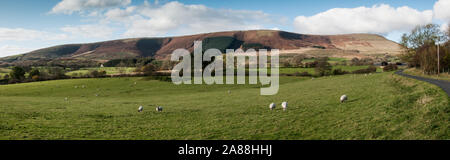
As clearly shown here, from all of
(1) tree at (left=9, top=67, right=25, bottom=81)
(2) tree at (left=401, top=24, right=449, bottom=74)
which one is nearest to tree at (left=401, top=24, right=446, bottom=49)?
(2) tree at (left=401, top=24, right=449, bottom=74)

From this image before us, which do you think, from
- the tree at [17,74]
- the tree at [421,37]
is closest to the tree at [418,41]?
the tree at [421,37]

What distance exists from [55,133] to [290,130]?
A: 14319 millimetres

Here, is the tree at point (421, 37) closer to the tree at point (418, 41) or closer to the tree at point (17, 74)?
the tree at point (418, 41)

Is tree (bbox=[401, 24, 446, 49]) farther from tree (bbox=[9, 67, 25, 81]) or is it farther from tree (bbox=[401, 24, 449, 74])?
tree (bbox=[9, 67, 25, 81])

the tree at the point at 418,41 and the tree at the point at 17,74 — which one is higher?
the tree at the point at 418,41

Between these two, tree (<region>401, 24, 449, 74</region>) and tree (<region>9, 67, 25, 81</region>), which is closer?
tree (<region>401, 24, 449, 74</region>)

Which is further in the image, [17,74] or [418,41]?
[17,74]

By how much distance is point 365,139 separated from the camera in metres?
10.7

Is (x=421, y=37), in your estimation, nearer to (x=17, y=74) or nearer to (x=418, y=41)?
(x=418, y=41)

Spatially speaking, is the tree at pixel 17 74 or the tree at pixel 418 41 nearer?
the tree at pixel 418 41

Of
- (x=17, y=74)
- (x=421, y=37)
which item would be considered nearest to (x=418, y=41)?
(x=421, y=37)

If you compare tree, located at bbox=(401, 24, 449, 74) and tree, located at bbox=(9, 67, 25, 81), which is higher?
tree, located at bbox=(401, 24, 449, 74)
